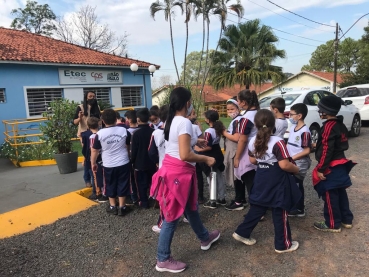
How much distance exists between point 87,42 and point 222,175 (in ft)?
106

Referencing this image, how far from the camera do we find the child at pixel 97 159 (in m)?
4.39

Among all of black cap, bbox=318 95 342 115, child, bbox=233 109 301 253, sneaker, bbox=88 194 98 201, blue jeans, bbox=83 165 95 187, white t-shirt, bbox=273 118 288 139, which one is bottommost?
sneaker, bbox=88 194 98 201

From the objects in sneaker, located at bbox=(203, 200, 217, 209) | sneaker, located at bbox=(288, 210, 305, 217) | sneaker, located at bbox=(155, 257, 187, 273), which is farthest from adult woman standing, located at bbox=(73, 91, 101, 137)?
sneaker, located at bbox=(288, 210, 305, 217)

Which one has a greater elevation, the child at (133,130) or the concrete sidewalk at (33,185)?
the child at (133,130)

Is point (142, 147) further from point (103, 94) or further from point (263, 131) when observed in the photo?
point (103, 94)

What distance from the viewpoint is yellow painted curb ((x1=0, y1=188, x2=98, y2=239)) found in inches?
148

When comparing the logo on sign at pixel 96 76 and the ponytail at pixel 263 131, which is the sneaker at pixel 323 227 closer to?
the ponytail at pixel 263 131

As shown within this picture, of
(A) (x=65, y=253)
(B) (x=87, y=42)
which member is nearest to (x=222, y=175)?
(A) (x=65, y=253)

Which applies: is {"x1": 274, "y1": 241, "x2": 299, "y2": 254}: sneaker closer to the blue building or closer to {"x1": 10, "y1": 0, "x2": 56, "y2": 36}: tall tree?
the blue building

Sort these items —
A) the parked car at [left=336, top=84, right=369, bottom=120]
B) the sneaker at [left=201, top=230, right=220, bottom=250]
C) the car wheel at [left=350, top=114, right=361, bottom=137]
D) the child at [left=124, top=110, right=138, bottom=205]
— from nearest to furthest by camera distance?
the sneaker at [left=201, top=230, right=220, bottom=250], the child at [left=124, top=110, right=138, bottom=205], the car wheel at [left=350, top=114, right=361, bottom=137], the parked car at [left=336, top=84, right=369, bottom=120]

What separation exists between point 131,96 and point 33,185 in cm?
1165

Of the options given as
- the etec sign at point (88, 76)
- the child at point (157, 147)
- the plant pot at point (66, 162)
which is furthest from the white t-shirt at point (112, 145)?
the etec sign at point (88, 76)

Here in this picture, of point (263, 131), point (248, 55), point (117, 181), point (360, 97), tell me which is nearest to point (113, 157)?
point (117, 181)

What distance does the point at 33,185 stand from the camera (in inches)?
226
